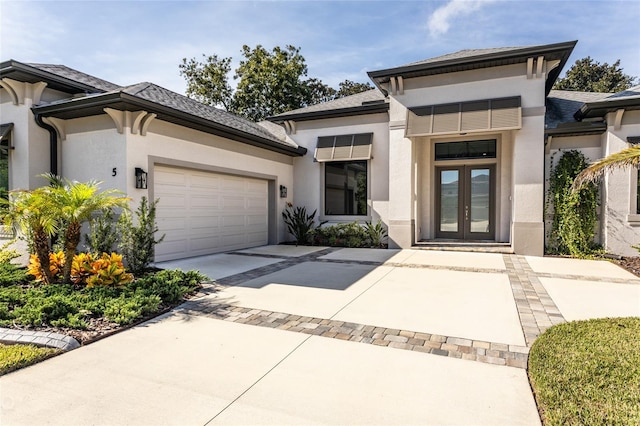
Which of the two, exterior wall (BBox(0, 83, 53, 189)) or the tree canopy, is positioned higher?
the tree canopy

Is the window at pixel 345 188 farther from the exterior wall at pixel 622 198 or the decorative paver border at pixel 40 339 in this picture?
the decorative paver border at pixel 40 339

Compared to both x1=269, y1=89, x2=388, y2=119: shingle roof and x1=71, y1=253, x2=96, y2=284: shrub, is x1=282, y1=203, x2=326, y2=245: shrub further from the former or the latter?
x1=71, y1=253, x2=96, y2=284: shrub

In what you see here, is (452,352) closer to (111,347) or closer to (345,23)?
(111,347)

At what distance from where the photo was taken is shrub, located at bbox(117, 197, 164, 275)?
6.86 m

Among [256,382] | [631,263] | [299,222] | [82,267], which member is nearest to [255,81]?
[299,222]

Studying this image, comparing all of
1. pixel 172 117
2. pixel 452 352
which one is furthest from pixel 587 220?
pixel 172 117

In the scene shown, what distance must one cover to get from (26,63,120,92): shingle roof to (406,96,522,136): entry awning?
360 inches

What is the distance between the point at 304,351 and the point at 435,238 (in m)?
10.3

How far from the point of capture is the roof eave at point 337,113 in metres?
12.3

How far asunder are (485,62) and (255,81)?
18.5 meters

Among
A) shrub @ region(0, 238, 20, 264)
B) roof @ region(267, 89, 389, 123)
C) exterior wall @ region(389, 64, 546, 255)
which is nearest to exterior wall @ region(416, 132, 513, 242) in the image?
exterior wall @ region(389, 64, 546, 255)

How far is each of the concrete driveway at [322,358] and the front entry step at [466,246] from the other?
399 centimetres

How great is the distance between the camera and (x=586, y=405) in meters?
2.58

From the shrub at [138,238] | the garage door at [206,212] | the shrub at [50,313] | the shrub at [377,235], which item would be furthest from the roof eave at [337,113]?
the shrub at [50,313]
